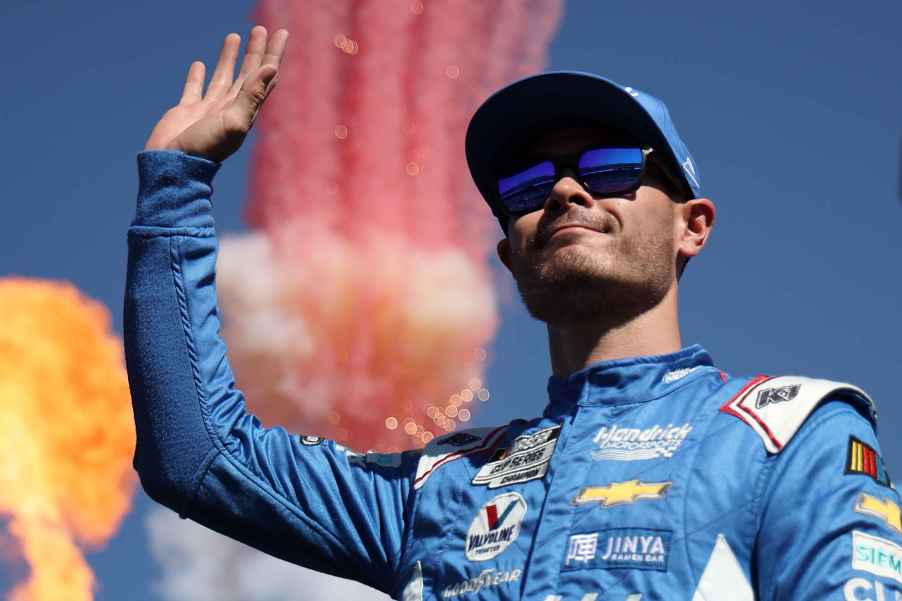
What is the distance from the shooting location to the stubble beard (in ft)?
17.7

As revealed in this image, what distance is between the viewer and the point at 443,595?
494 cm

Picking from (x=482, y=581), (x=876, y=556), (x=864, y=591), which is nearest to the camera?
(x=864, y=591)

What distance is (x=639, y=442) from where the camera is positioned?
16.0ft

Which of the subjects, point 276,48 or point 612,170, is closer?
point 612,170

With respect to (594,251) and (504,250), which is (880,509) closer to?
(594,251)

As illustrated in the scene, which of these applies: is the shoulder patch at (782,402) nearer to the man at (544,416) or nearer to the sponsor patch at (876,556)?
the man at (544,416)

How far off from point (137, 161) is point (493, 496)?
229cm

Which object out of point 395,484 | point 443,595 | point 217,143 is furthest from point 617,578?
point 217,143

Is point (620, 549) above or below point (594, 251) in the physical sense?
below

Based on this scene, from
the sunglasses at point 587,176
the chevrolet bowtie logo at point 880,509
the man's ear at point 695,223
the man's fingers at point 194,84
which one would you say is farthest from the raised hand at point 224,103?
the chevrolet bowtie logo at point 880,509

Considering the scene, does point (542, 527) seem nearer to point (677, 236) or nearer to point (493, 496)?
point (493, 496)

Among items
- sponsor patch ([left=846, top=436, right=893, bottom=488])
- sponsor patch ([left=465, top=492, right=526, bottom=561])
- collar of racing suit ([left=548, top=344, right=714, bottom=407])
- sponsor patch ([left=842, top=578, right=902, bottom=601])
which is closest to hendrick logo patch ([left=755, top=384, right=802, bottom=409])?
sponsor patch ([left=846, top=436, right=893, bottom=488])

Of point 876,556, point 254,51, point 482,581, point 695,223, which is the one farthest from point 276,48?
point 876,556

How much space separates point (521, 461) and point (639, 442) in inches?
23.5
